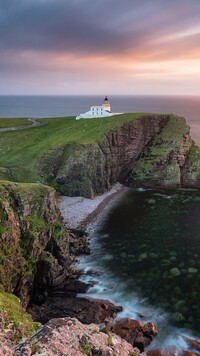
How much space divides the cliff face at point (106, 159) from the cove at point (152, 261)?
1016cm

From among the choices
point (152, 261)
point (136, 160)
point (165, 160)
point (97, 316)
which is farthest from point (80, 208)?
point (97, 316)

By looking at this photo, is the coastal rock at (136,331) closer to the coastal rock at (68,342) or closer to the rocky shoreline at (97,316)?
the rocky shoreline at (97,316)

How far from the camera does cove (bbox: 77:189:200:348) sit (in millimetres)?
37156

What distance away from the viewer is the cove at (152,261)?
3716 cm

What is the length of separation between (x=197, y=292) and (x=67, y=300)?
619 inches

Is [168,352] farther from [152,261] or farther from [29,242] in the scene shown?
[29,242]

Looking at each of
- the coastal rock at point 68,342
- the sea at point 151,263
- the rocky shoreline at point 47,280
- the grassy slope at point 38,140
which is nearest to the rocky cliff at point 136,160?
the grassy slope at point 38,140

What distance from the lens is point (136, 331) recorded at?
→ 3306 centimetres

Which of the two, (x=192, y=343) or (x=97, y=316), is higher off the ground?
(x=97, y=316)

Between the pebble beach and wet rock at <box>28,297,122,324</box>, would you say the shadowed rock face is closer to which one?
wet rock at <box>28,297,122,324</box>

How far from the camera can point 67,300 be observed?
128 ft

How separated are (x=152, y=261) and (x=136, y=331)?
51.4 ft

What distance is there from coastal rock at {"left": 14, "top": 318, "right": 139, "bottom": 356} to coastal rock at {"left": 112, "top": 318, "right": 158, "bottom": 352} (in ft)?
38.5

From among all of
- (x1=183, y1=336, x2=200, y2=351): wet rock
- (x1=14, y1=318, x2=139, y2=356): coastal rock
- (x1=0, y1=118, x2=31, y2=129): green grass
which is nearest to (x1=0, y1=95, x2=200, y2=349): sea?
(x1=183, y1=336, x2=200, y2=351): wet rock
